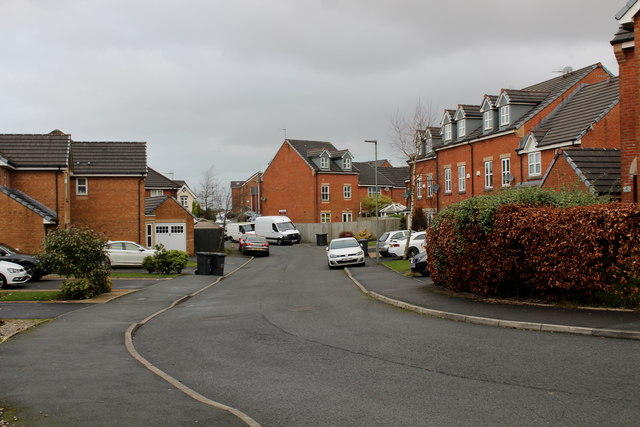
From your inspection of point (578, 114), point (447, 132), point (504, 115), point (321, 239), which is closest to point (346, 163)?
point (321, 239)

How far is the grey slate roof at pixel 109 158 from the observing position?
3941 centimetres

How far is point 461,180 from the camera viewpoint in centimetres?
4131

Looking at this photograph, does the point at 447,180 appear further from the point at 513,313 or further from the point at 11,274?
the point at 513,313

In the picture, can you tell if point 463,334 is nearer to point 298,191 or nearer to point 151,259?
point 151,259

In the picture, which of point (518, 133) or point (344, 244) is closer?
point (518, 133)

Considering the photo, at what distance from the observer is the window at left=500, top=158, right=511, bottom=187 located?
35.3m

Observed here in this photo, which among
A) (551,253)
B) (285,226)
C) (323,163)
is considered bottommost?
(551,253)

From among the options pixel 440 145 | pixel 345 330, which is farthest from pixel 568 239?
pixel 440 145

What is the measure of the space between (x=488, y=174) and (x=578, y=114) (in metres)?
7.71

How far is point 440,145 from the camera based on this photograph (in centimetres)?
4381

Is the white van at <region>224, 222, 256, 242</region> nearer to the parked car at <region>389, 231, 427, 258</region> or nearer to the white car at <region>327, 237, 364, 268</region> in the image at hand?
the parked car at <region>389, 231, 427, 258</region>

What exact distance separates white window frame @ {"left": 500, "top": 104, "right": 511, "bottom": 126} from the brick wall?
23813 mm

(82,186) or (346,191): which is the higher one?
(346,191)

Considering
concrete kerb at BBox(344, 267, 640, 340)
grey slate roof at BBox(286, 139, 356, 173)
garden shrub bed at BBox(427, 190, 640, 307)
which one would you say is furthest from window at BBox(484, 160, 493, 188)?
grey slate roof at BBox(286, 139, 356, 173)
